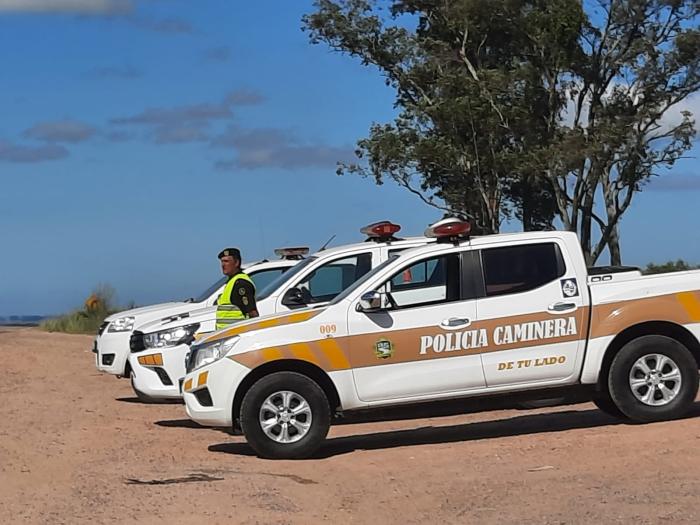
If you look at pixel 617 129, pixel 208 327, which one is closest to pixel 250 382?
pixel 208 327

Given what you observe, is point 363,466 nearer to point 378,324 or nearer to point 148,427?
point 378,324

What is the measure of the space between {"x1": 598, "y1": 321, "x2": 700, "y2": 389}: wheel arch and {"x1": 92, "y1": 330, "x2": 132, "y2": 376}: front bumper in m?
6.82

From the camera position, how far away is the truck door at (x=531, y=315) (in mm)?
11000

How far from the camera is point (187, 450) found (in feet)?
37.1

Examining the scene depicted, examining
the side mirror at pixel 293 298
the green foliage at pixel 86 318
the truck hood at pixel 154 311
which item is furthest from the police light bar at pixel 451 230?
the green foliage at pixel 86 318

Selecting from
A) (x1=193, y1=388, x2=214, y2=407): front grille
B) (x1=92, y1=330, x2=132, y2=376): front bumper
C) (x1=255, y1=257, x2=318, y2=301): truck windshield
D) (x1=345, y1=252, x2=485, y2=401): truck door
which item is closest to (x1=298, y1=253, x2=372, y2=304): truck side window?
(x1=255, y1=257, x2=318, y2=301): truck windshield

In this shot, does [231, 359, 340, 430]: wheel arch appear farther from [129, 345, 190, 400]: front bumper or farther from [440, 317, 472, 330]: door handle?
[129, 345, 190, 400]: front bumper

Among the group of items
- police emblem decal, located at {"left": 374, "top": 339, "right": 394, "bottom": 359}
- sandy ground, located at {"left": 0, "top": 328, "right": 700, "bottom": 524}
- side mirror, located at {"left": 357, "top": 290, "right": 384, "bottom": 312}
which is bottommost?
sandy ground, located at {"left": 0, "top": 328, "right": 700, "bottom": 524}

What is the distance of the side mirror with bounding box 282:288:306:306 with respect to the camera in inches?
531

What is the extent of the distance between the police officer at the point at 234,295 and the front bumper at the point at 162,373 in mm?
1090

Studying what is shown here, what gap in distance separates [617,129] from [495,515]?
28303 millimetres

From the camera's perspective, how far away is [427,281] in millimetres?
11359

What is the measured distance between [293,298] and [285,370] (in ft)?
9.60

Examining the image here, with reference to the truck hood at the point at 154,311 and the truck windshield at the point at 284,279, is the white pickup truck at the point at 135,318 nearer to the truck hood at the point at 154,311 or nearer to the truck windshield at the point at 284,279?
the truck hood at the point at 154,311
